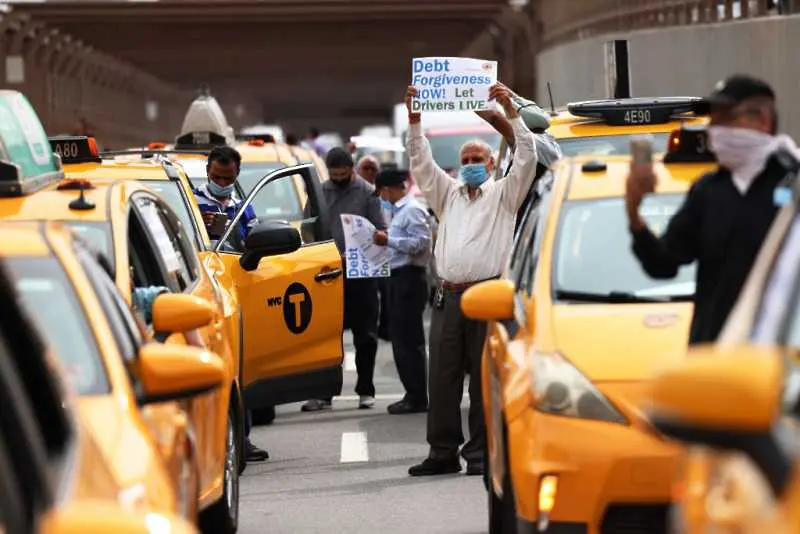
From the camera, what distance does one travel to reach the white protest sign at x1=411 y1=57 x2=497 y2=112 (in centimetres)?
1307

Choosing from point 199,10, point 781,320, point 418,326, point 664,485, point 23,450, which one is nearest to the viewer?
point 23,450

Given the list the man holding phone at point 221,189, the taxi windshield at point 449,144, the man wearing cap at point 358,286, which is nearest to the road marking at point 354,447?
the man holding phone at point 221,189

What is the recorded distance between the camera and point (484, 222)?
11.9m

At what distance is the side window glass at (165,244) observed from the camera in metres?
9.22

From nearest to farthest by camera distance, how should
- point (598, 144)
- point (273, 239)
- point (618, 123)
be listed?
point (273, 239) → point (598, 144) → point (618, 123)

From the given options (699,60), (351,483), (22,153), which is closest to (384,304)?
(699,60)

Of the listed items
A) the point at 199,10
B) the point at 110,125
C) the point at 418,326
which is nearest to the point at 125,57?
the point at 110,125

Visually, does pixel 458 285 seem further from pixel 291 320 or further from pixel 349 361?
pixel 349 361

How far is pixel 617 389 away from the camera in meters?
7.65

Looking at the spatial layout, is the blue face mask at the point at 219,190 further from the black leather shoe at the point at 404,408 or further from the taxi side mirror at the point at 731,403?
the taxi side mirror at the point at 731,403

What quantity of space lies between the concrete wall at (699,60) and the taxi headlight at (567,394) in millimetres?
12268

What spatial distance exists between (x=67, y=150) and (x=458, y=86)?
2311 millimetres

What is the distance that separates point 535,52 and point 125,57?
22726 millimetres

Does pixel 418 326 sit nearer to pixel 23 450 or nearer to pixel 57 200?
pixel 57 200
